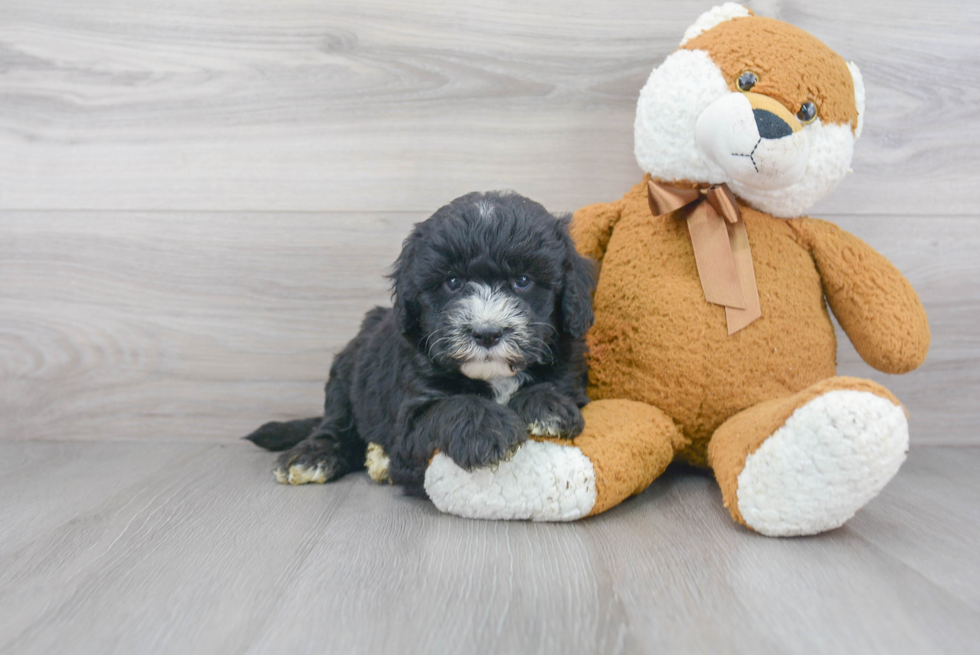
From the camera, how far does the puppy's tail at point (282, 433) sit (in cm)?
196

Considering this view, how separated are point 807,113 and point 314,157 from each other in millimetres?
1321

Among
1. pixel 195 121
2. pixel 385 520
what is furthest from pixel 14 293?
pixel 385 520

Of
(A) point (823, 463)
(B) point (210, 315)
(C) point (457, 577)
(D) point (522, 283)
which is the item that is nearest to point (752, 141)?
(D) point (522, 283)

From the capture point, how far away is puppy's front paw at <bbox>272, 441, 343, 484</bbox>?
5.57ft

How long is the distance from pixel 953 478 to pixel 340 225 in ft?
5.80

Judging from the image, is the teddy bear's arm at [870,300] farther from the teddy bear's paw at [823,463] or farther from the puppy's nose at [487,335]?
the puppy's nose at [487,335]

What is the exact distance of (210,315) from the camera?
2102 mm

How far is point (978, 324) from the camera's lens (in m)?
2.05

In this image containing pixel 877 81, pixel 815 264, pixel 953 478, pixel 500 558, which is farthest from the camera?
pixel 877 81

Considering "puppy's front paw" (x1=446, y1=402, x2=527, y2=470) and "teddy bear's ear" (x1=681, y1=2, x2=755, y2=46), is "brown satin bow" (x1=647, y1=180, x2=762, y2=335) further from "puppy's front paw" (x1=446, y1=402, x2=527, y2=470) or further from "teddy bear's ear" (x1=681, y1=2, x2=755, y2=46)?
"puppy's front paw" (x1=446, y1=402, x2=527, y2=470)

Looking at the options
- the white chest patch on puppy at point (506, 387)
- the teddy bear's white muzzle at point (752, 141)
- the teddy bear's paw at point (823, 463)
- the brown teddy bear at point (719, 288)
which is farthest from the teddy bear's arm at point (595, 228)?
the teddy bear's paw at point (823, 463)

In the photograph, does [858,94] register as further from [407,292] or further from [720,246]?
[407,292]

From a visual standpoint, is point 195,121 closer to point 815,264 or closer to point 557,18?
point 557,18

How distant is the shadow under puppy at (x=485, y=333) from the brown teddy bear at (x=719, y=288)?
9 cm
